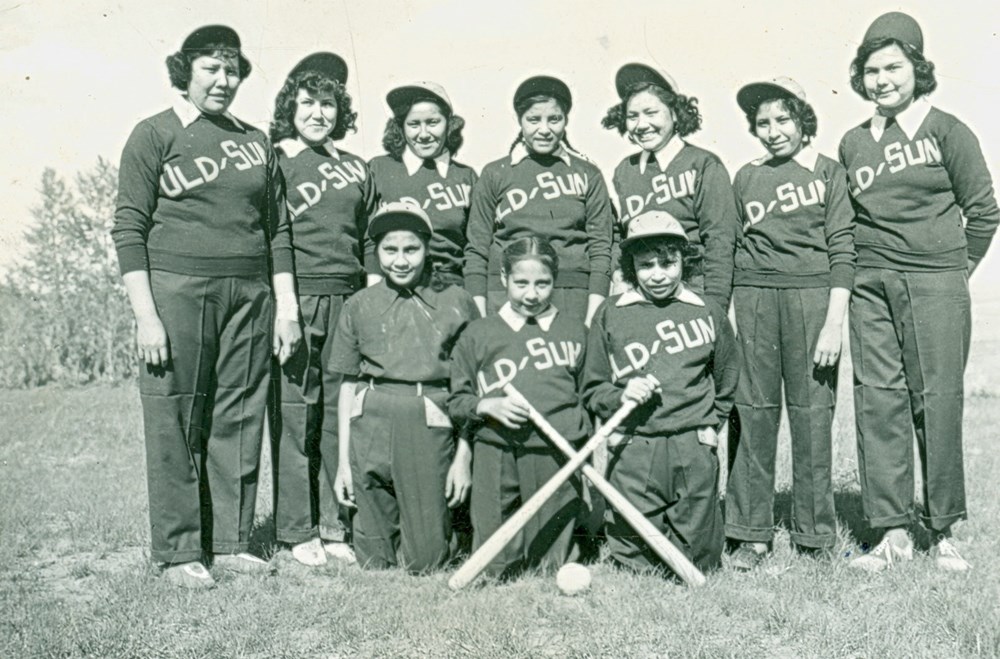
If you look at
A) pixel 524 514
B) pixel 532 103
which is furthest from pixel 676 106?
pixel 524 514

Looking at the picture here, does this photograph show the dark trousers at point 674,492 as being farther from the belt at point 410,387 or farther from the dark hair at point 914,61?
the dark hair at point 914,61

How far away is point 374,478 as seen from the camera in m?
4.42

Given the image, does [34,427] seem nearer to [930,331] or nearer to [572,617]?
[572,617]

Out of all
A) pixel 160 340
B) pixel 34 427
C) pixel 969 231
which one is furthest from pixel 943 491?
pixel 34 427

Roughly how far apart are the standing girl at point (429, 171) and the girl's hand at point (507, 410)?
100cm

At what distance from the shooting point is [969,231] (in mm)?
4492

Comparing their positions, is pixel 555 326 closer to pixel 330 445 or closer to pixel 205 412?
pixel 330 445

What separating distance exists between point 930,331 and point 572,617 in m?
2.30

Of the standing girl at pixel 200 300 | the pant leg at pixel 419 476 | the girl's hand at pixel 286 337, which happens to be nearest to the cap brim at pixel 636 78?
the standing girl at pixel 200 300

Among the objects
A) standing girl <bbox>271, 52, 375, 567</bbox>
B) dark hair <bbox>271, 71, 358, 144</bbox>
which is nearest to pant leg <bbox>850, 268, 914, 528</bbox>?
standing girl <bbox>271, 52, 375, 567</bbox>

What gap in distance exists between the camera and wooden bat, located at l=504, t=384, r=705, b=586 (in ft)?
13.1

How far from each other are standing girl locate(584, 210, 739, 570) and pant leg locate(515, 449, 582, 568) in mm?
223

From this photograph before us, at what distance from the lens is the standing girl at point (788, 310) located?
438 centimetres

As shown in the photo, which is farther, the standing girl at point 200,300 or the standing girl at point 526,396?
the standing girl at point 526,396
